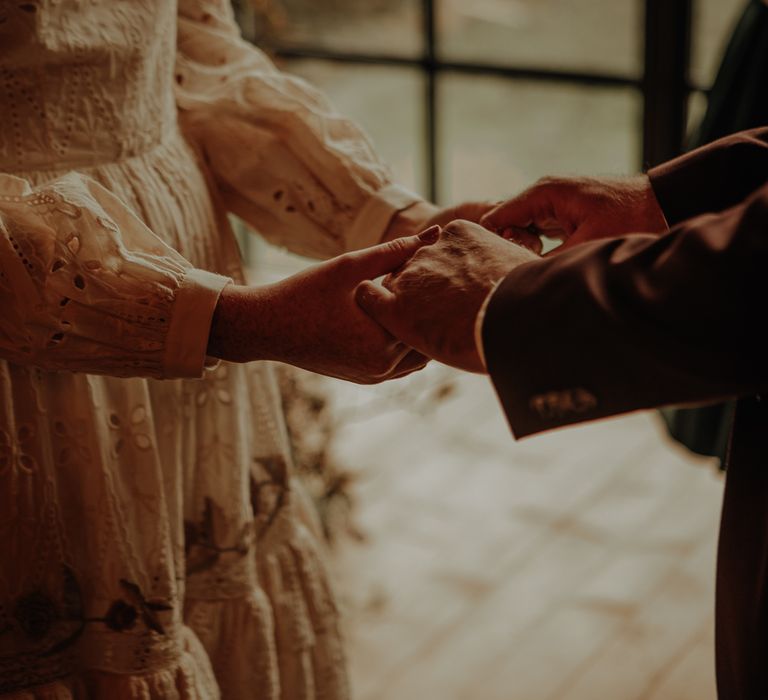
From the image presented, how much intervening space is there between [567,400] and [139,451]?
1.49ft

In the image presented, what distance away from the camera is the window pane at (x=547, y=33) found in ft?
10.5

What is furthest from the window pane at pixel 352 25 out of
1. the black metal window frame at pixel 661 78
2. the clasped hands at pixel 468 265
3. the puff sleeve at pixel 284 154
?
the clasped hands at pixel 468 265

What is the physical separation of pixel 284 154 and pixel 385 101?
2.18 metres

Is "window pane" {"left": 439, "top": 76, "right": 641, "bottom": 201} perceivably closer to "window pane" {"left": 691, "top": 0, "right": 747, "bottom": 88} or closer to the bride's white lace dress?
"window pane" {"left": 691, "top": 0, "right": 747, "bottom": 88}

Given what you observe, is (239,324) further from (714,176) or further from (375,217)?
(714,176)

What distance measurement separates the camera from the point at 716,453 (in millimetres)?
2250

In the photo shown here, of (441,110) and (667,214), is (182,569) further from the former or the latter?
(441,110)

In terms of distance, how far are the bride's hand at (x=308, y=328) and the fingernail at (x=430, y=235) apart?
0.09 meters

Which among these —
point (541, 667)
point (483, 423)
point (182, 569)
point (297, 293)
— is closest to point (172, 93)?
point (297, 293)

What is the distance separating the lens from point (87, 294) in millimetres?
1025

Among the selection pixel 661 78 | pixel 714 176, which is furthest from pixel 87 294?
pixel 661 78

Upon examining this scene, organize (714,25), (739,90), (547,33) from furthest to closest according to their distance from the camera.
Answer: (547,33), (714,25), (739,90)

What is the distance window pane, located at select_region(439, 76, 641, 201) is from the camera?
3.17 metres

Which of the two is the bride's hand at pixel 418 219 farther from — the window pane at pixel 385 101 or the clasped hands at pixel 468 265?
the window pane at pixel 385 101
